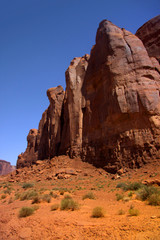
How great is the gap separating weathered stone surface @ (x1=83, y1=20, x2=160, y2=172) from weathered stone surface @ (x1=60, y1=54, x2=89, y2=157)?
1342mm

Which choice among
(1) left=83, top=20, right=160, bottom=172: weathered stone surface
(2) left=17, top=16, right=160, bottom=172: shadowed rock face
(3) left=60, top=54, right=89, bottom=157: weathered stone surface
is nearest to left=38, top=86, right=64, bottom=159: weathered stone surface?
(2) left=17, top=16, right=160, bottom=172: shadowed rock face

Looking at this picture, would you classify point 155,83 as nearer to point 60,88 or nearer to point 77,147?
point 77,147

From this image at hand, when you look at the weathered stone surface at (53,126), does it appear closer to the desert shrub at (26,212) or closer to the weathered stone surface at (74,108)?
the weathered stone surface at (74,108)

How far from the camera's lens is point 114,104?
23344mm

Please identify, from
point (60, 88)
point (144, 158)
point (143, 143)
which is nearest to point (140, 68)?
point (143, 143)

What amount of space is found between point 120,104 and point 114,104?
111 cm

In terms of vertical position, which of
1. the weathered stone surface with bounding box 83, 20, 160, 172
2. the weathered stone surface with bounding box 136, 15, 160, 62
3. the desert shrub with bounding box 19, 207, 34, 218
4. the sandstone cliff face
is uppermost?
the sandstone cliff face

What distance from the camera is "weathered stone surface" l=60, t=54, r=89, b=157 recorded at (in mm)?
28964

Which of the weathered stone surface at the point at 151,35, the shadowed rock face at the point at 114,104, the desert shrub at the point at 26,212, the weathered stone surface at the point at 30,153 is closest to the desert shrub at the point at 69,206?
the desert shrub at the point at 26,212

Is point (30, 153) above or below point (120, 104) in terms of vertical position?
above

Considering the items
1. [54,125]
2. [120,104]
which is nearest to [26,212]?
[120,104]

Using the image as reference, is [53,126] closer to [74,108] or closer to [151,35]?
[74,108]

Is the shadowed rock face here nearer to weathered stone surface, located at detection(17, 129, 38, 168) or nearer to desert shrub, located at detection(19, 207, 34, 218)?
desert shrub, located at detection(19, 207, 34, 218)

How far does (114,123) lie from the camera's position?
2314cm
